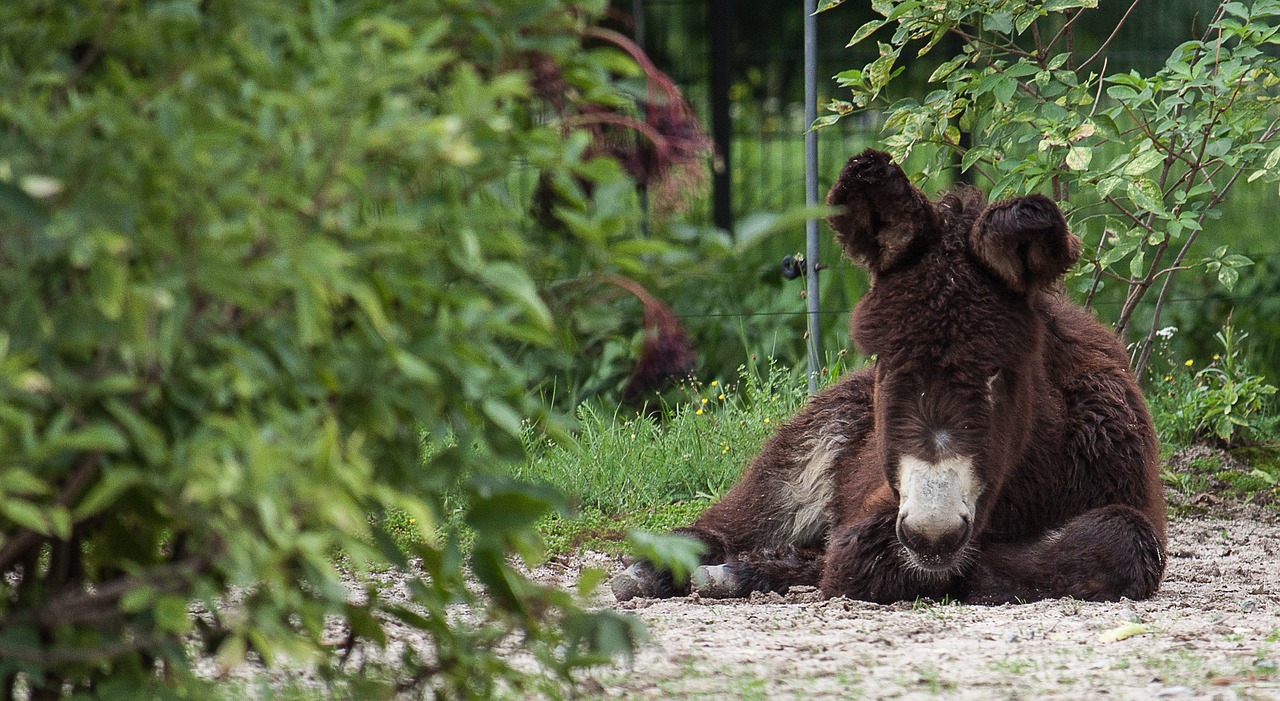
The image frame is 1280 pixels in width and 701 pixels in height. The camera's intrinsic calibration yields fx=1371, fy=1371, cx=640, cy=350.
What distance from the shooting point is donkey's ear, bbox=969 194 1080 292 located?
3973 mm

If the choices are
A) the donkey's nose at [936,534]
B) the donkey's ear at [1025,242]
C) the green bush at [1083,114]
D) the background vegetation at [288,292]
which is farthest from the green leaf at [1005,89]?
the background vegetation at [288,292]

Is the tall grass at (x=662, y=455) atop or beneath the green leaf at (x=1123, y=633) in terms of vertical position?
beneath

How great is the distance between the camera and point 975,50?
5938 mm

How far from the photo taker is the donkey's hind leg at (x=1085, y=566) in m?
4.34

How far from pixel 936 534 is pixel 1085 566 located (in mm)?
745

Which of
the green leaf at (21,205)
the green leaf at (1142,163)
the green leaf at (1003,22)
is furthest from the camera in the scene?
the green leaf at (1003,22)

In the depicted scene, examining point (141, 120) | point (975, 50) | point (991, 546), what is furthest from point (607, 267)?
point (975, 50)

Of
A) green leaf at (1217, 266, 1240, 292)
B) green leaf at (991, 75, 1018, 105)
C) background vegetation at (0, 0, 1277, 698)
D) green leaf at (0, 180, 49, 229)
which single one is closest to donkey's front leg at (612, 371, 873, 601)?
green leaf at (991, 75, 1018, 105)

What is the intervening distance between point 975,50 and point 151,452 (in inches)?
187

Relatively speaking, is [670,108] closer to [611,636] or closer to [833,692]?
[611,636]

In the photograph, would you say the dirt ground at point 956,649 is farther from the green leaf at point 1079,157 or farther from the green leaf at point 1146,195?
the green leaf at point 1079,157

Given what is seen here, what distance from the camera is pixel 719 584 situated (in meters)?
4.92

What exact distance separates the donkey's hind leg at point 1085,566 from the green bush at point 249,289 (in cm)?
226

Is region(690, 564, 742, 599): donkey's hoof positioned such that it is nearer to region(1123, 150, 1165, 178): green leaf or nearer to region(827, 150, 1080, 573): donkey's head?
region(827, 150, 1080, 573): donkey's head
